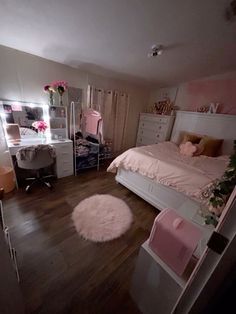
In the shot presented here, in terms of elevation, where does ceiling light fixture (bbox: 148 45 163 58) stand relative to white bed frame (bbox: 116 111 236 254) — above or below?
above

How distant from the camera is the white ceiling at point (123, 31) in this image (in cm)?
123

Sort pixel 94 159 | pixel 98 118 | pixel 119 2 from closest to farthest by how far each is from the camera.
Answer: pixel 119 2 → pixel 98 118 → pixel 94 159

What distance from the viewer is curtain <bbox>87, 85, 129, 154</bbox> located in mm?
3334

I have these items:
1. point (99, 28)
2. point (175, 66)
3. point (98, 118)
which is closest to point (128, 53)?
point (99, 28)

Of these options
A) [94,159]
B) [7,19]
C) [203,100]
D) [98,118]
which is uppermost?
[7,19]

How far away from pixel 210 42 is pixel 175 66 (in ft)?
2.82

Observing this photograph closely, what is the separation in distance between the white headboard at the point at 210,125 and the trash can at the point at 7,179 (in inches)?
140

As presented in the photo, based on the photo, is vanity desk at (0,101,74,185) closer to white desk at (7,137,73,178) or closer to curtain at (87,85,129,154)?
white desk at (7,137,73,178)

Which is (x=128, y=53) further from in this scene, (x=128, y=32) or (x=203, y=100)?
(x=203, y=100)

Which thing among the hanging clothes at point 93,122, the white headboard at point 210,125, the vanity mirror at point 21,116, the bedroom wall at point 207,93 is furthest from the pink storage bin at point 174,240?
the bedroom wall at point 207,93

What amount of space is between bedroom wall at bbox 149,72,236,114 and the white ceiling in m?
0.45

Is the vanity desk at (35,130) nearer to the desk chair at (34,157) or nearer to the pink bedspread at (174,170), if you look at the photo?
the desk chair at (34,157)

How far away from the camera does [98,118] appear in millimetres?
3072

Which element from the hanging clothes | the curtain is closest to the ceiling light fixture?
the hanging clothes
